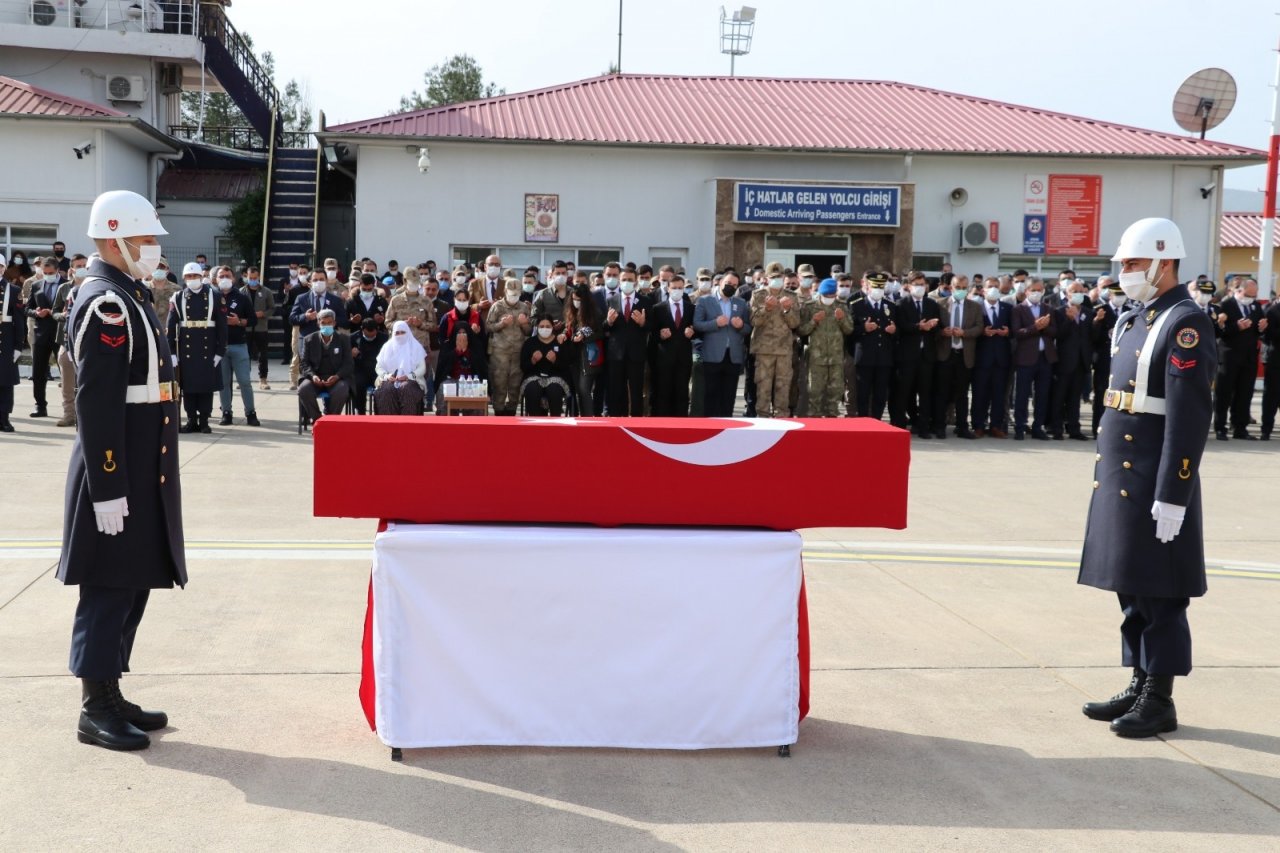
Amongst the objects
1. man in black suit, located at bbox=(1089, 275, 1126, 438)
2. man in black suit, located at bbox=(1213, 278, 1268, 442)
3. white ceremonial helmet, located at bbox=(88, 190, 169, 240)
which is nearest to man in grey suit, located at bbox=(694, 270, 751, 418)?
man in black suit, located at bbox=(1089, 275, 1126, 438)

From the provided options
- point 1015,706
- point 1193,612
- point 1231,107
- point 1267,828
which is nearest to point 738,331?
→ point 1193,612

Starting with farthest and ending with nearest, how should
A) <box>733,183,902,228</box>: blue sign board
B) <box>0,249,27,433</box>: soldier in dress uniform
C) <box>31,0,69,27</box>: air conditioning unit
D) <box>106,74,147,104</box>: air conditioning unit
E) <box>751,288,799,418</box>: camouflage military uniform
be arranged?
1. <box>106,74,147,104</box>: air conditioning unit
2. <box>31,0,69,27</box>: air conditioning unit
3. <box>733,183,902,228</box>: blue sign board
4. <box>751,288,799,418</box>: camouflage military uniform
5. <box>0,249,27,433</box>: soldier in dress uniform

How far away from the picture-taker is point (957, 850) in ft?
12.6

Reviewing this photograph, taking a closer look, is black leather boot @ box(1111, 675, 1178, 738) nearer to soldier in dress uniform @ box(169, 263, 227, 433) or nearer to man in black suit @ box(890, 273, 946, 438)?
man in black suit @ box(890, 273, 946, 438)

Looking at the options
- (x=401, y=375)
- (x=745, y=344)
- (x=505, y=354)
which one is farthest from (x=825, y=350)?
(x=401, y=375)

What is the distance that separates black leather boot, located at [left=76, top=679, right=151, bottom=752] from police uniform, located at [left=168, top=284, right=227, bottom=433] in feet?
32.9

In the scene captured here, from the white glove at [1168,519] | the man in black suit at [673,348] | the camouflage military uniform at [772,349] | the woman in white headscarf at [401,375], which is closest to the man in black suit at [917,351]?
the camouflage military uniform at [772,349]

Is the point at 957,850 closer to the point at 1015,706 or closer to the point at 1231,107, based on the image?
the point at 1015,706

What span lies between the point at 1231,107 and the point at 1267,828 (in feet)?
77.4

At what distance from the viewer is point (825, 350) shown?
53.1 feet

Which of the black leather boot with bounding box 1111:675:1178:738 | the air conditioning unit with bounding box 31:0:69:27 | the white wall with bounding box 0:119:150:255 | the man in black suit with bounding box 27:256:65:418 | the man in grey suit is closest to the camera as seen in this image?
the black leather boot with bounding box 1111:675:1178:738

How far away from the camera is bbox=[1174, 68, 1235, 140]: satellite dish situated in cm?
2422

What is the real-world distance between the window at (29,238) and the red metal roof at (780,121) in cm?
633

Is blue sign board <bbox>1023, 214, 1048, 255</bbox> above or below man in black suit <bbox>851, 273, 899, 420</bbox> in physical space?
above
